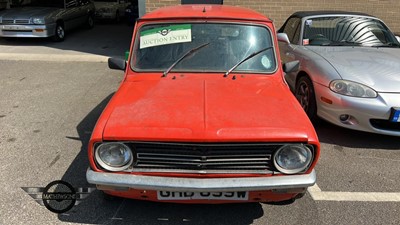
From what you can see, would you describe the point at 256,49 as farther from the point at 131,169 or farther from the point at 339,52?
the point at 339,52

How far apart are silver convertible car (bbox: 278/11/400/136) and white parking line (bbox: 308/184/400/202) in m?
0.99

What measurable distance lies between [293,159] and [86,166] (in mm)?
2187

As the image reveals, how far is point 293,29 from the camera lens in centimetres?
587

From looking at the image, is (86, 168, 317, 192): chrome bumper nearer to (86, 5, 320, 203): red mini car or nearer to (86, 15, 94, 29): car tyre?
(86, 5, 320, 203): red mini car

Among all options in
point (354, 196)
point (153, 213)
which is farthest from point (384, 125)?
point (153, 213)

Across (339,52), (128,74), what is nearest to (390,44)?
(339,52)

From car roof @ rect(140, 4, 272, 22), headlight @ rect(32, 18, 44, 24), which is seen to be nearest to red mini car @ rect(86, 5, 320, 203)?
car roof @ rect(140, 4, 272, 22)

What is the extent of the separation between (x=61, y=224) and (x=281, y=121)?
189 cm

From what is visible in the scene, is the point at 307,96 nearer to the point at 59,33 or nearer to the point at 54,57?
the point at 54,57

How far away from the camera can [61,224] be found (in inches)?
108

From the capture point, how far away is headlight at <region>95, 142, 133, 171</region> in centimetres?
240

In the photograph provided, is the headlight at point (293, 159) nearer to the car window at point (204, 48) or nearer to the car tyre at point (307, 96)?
the car window at point (204, 48)

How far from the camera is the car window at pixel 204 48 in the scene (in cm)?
325

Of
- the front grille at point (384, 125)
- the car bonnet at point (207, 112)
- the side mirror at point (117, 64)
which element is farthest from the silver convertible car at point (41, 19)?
the front grille at point (384, 125)
